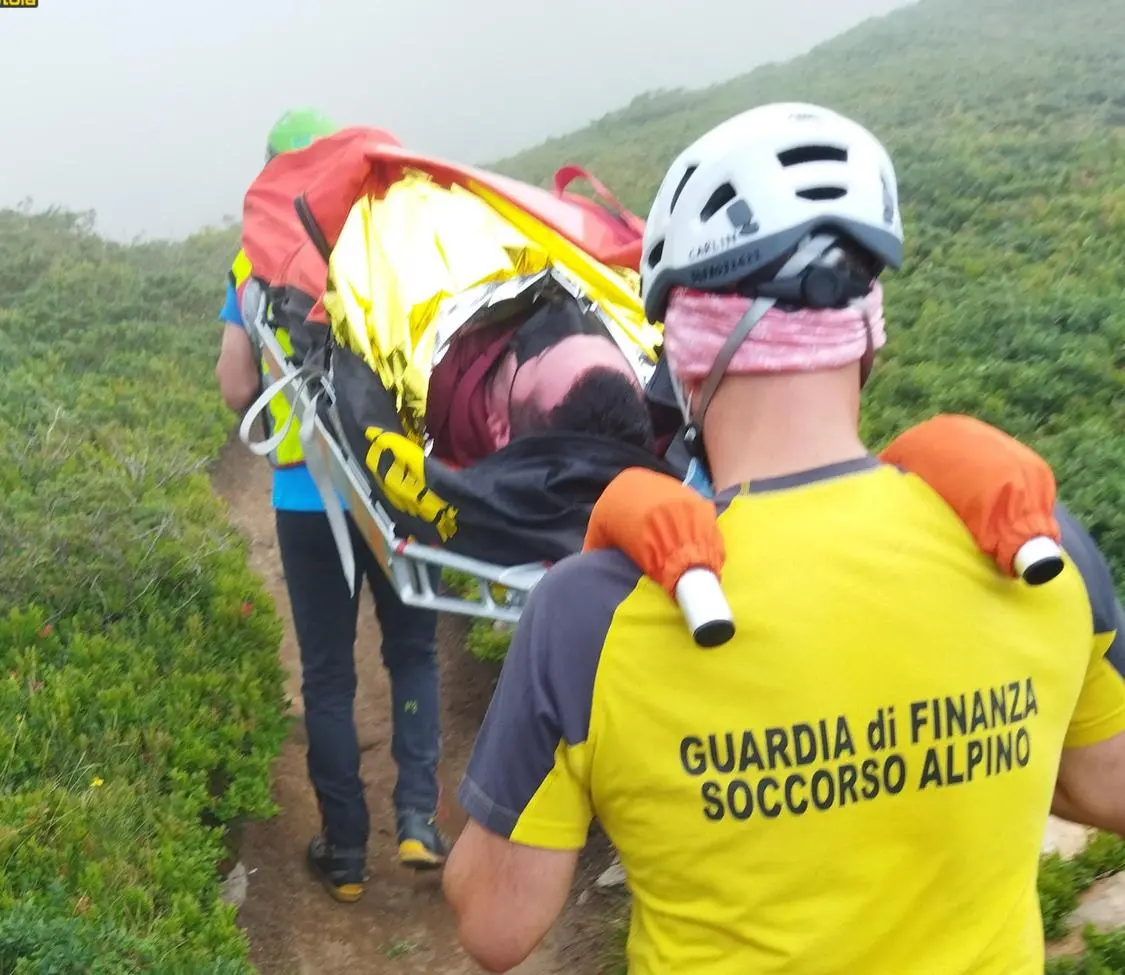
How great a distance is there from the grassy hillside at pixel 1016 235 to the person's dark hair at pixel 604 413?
190 centimetres

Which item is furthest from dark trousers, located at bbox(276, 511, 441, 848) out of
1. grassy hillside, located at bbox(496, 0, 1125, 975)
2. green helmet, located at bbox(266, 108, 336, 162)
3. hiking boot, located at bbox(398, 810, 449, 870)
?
grassy hillside, located at bbox(496, 0, 1125, 975)

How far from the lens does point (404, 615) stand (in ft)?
13.4

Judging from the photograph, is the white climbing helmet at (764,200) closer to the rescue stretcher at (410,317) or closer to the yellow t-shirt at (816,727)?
the yellow t-shirt at (816,727)

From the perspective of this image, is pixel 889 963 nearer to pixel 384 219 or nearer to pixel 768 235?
pixel 768 235

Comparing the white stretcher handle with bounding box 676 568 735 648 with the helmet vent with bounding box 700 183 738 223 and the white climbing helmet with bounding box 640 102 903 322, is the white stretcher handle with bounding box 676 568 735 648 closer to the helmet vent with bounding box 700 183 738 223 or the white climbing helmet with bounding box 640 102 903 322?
the white climbing helmet with bounding box 640 102 903 322

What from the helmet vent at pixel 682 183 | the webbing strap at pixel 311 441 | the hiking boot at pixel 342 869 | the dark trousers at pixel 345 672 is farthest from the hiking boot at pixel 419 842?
the helmet vent at pixel 682 183

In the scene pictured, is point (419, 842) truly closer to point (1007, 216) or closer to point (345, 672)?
point (345, 672)

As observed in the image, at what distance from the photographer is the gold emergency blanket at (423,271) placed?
2.96 metres

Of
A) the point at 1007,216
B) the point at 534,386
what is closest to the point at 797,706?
the point at 534,386

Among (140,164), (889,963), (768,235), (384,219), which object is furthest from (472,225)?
(140,164)

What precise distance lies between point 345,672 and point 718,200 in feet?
9.45

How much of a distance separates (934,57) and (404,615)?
61.8 ft

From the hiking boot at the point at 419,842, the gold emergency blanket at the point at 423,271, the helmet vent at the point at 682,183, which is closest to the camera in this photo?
the helmet vent at the point at 682,183

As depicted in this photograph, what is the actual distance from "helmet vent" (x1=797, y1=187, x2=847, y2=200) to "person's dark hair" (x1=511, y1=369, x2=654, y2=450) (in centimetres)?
105
